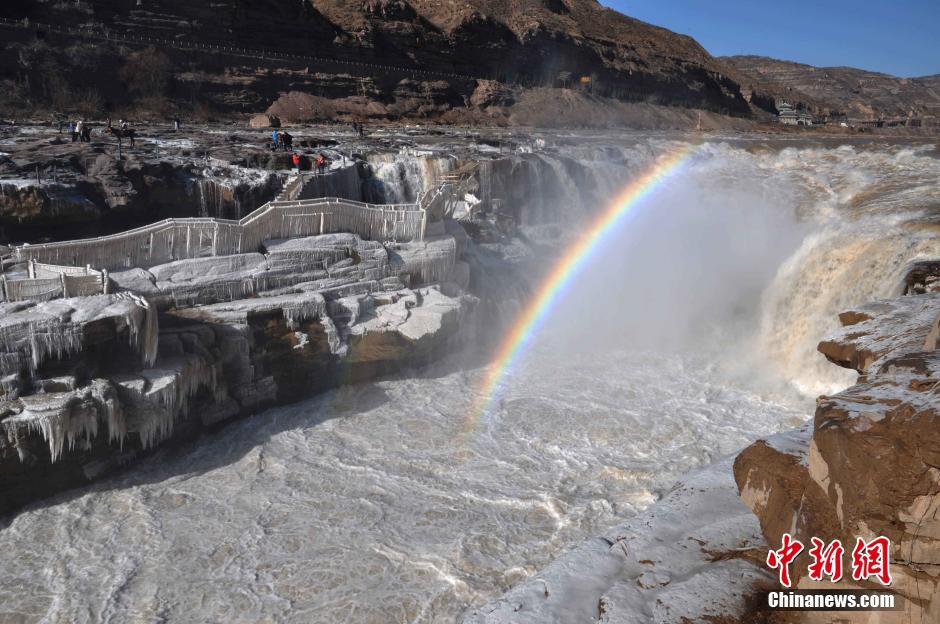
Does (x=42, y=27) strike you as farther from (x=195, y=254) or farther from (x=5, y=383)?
(x=5, y=383)

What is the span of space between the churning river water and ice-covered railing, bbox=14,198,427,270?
2.76m

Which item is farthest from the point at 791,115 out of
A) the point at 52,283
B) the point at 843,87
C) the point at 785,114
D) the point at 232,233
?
the point at 52,283

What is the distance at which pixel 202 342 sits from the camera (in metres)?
9.95

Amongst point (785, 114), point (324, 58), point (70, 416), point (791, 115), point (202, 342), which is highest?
point (324, 58)

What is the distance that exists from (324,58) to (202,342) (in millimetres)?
32181

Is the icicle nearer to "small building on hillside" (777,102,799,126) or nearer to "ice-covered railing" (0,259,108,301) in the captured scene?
"ice-covered railing" (0,259,108,301)

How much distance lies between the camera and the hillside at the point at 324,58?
29609 mm

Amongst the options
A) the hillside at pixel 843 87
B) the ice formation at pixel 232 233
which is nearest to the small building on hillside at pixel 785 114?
the hillside at pixel 843 87

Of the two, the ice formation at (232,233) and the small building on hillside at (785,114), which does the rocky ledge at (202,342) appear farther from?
the small building on hillside at (785,114)

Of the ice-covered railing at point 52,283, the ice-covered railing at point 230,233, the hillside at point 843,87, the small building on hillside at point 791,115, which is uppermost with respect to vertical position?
the hillside at point 843,87

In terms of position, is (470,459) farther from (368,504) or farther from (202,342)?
(202,342)

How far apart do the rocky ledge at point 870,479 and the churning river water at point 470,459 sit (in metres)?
3.31

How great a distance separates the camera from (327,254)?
12.0m

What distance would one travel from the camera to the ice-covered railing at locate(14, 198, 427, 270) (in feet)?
32.0
